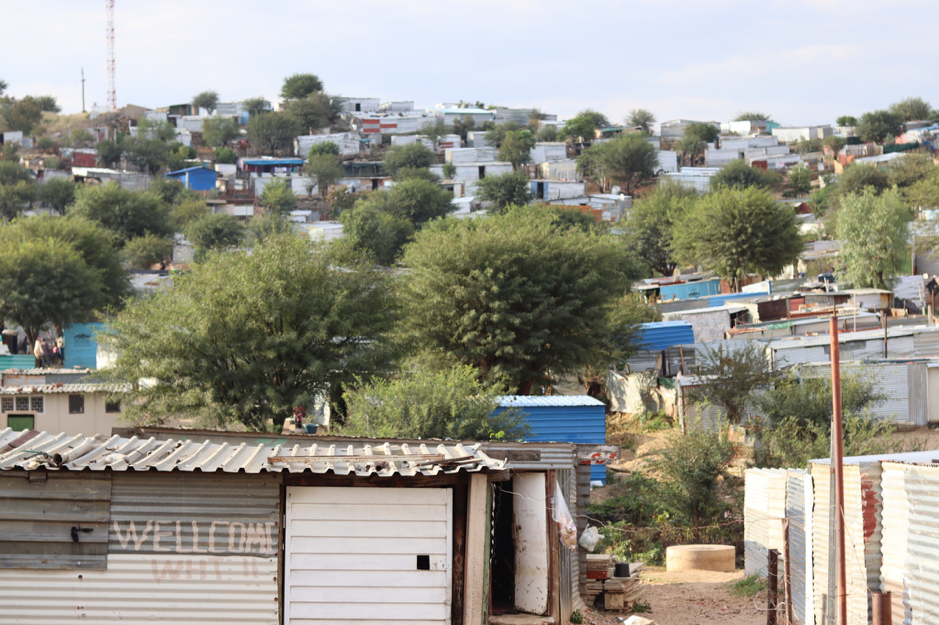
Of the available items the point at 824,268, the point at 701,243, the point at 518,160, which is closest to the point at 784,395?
the point at 701,243

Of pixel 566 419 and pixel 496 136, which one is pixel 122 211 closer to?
pixel 566 419

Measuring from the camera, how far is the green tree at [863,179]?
226ft

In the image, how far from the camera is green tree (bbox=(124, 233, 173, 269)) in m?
56.3

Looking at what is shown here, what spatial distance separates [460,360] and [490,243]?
336 cm

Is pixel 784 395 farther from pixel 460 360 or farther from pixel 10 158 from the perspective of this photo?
pixel 10 158

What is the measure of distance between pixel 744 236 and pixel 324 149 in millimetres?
61267

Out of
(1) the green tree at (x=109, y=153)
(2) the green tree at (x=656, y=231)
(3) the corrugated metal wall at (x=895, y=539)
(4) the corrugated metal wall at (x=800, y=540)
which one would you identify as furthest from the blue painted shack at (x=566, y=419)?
(1) the green tree at (x=109, y=153)

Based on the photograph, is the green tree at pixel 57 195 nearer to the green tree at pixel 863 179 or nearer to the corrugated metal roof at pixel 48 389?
the corrugated metal roof at pixel 48 389

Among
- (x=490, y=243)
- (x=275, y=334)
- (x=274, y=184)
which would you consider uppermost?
(x=274, y=184)

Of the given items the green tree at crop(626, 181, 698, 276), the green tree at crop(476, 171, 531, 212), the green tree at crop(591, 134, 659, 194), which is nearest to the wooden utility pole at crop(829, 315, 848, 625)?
the green tree at crop(626, 181, 698, 276)

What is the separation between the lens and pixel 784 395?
20.1 m

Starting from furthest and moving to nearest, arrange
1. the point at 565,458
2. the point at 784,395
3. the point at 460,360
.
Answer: the point at 460,360
the point at 784,395
the point at 565,458

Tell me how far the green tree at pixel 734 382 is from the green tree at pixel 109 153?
3184 inches

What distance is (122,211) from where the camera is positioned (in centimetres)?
5997
